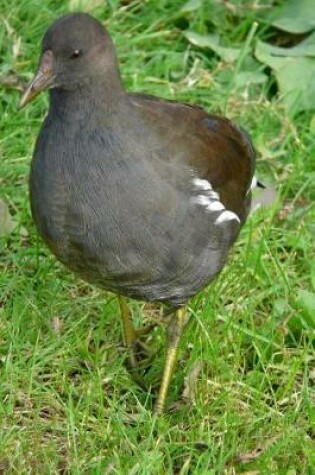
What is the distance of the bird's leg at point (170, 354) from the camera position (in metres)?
4.38

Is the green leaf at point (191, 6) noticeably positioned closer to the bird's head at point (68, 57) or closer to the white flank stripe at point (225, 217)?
the white flank stripe at point (225, 217)

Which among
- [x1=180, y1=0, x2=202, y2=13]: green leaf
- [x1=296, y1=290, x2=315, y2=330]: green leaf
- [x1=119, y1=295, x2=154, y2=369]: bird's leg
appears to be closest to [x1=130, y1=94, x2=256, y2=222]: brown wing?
[x1=296, y1=290, x2=315, y2=330]: green leaf

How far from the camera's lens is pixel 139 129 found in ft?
12.9

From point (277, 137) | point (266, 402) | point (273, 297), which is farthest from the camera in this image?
point (277, 137)

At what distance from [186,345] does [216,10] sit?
7.59ft

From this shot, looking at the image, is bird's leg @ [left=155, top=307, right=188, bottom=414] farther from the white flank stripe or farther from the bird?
the white flank stripe

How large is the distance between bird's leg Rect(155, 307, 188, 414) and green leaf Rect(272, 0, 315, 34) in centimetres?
229

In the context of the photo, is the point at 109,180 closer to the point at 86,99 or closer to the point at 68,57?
the point at 86,99

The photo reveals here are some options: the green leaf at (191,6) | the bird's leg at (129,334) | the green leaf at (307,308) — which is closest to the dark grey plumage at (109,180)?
the bird's leg at (129,334)

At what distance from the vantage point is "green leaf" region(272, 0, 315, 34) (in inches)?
242

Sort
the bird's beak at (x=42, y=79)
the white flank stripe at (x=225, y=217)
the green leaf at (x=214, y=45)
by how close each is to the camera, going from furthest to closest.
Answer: the green leaf at (x=214, y=45)
the white flank stripe at (x=225, y=217)
the bird's beak at (x=42, y=79)

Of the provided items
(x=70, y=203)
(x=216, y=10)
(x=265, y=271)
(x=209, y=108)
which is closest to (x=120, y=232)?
(x=70, y=203)

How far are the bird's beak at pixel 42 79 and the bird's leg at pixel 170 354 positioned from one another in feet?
3.41

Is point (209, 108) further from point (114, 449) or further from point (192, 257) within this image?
point (114, 449)
